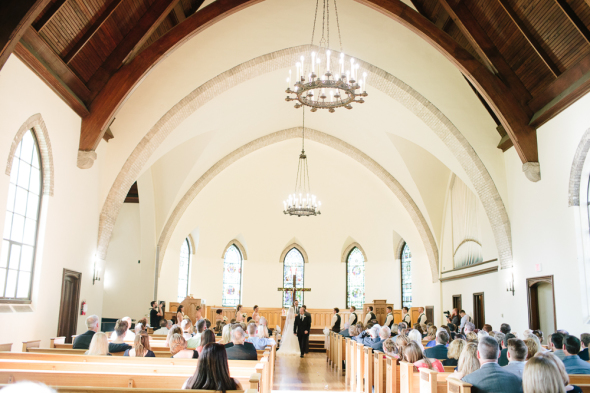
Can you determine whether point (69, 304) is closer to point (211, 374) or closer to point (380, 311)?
point (211, 374)

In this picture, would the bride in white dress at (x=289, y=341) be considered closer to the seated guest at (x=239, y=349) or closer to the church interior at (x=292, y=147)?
the church interior at (x=292, y=147)

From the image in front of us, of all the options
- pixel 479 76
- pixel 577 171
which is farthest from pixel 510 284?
pixel 479 76

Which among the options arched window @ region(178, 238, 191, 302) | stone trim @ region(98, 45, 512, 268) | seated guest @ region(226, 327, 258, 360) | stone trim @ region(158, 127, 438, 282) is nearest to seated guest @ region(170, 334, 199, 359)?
seated guest @ region(226, 327, 258, 360)

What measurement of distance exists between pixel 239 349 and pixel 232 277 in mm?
14736

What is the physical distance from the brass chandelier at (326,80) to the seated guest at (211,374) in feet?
17.5

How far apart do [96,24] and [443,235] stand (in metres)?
11.8

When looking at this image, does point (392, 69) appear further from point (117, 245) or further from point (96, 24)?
point (117, 245)

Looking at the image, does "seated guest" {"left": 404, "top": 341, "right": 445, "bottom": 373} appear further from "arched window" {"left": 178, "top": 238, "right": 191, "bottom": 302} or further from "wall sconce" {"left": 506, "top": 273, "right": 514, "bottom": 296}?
"arched window" {"left": 178, "top": 238, "right": 191, "bottom": 302}

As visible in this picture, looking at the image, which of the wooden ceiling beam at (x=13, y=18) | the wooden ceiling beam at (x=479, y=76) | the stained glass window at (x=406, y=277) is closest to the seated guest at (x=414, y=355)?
the wooden ceiling beam at (x=13, y=18)

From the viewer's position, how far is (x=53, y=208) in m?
8.79

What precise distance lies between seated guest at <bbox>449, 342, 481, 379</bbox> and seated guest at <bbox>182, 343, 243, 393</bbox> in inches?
81.3

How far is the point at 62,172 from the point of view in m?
9.04

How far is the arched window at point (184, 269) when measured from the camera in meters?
19.4

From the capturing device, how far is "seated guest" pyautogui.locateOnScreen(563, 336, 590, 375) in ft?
16.3
